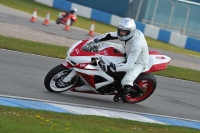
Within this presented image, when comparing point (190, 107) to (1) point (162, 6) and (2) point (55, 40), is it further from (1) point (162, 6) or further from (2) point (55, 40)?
(1) point (162, 6)

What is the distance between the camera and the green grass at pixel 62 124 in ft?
22.5

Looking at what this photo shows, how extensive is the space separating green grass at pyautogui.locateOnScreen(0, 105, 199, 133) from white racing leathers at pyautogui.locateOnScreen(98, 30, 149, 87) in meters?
1.74

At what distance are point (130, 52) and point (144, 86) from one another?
3.25 ft

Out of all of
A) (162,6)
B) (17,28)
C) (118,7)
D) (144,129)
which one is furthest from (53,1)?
(144,129)

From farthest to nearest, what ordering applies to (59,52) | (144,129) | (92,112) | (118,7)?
(118,7) → (59,52) → (92,112) → (144,129)

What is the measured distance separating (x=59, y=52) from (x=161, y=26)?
1911 cm

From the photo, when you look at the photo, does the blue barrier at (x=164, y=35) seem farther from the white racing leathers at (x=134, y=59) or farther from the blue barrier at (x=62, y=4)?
the white racing leathers at (x=134, y=59)

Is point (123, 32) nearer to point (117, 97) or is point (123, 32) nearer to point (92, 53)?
point (92, 53)

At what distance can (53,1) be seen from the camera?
39531 millimetres

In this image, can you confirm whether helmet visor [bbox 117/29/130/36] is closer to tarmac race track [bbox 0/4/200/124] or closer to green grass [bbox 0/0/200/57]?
tarmac race track [bbox 0/4/200/124]

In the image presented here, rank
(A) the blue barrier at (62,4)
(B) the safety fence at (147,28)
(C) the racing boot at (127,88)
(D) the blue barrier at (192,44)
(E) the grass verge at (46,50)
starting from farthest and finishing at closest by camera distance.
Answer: (A) the blue barrier at (62,4) → (B) the safety fence at (147,28) → (D) the blue barrier at (192,44) → (E) the grass verge at (46,50) → (C) the racing boot at (127,88)

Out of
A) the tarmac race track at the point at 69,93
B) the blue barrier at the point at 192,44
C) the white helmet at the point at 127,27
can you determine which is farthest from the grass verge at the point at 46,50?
the blue barrier at the point at 192,44

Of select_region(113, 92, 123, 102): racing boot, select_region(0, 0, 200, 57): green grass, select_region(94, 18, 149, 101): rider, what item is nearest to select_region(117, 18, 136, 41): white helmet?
select_region(94, 18, 149, 101): rider

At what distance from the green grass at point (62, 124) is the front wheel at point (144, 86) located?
2.07m
